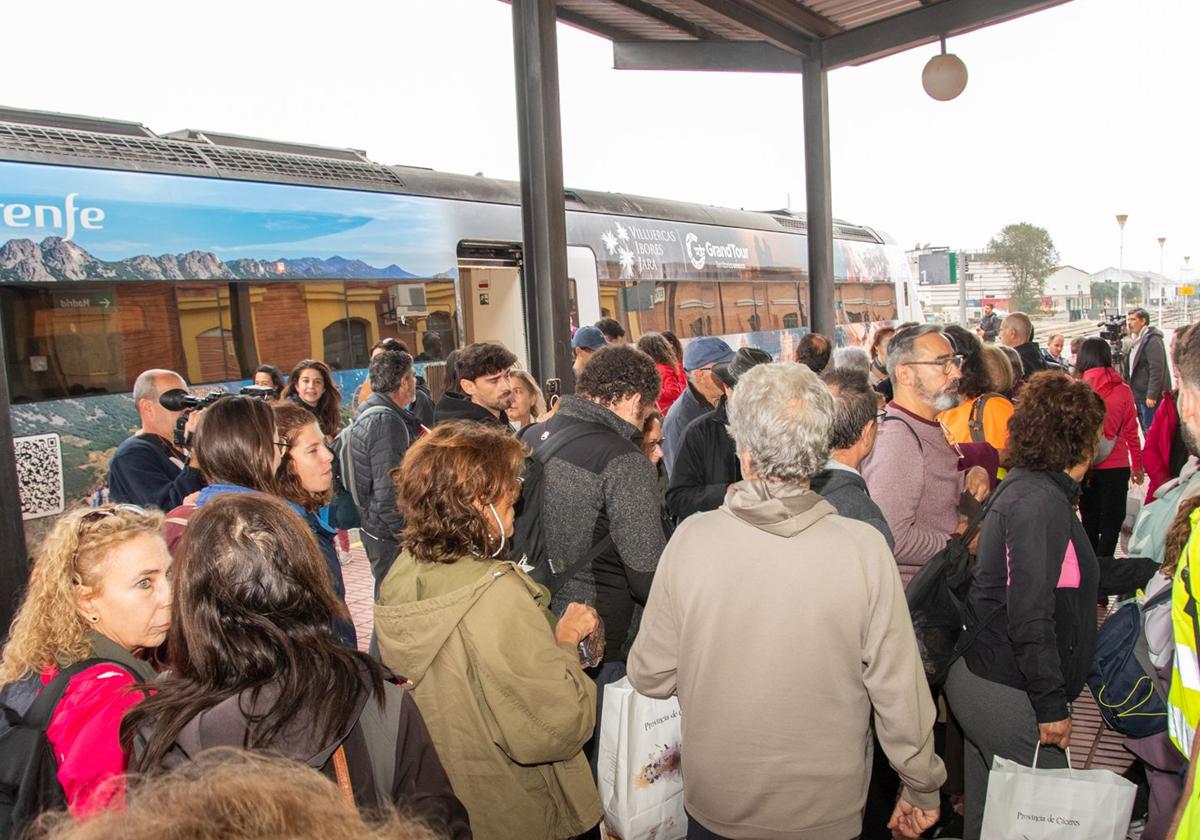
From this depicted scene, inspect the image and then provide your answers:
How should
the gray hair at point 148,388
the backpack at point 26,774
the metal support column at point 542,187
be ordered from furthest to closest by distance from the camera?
the metal support column at point 542,187 < the gray hair at point 148,388 < the backpack at point 26,774

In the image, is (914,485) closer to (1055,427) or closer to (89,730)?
(1055,427)

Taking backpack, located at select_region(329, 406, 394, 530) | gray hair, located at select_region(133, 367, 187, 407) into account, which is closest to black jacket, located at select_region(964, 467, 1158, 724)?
backpack, located at select_region(329, 406, 394, 530)

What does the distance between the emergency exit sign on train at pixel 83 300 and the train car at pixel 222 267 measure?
1 cm

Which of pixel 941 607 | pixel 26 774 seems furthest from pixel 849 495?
pixel 26 774

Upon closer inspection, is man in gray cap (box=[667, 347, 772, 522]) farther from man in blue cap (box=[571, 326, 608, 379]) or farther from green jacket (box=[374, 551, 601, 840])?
man in blue cap (box=[571, 326, 608, 379])

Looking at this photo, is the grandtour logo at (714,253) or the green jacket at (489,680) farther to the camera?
the grandtour logo at (714,253)

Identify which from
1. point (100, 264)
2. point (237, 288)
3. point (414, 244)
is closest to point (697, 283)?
point (414, 244)

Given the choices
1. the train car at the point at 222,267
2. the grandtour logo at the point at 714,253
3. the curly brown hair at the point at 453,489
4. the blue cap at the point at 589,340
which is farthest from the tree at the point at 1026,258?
the curly brown hair at the point at 453,489

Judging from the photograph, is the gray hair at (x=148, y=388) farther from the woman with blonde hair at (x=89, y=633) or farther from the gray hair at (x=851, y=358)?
the gray hair at (x=851, y=358)

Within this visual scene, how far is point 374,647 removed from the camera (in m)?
3.15

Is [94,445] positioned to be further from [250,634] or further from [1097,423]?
[1097,423]

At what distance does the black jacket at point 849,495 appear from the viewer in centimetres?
267

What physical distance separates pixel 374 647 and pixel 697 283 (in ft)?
36.7

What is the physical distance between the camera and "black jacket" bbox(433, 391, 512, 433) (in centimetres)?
451
